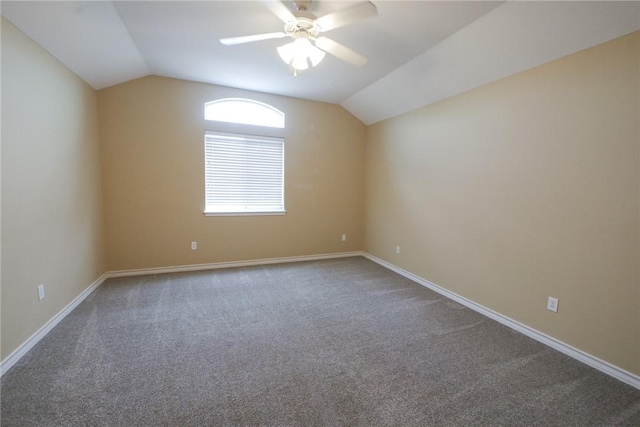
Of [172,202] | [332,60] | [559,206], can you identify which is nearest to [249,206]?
[172,202]

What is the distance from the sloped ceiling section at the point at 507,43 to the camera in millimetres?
1803

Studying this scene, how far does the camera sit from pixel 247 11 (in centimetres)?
217

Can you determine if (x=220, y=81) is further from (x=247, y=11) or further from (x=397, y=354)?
(x=397, y=354)

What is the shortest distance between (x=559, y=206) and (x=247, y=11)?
2.99m

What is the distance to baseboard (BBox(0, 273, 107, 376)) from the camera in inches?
71.4

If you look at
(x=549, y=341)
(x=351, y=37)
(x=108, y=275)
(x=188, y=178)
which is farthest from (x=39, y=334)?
(x=549, y=341)

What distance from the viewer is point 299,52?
6.70ft

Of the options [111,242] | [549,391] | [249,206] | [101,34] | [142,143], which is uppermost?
[101,34]

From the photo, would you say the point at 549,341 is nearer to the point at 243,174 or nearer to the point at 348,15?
the point at 348,15

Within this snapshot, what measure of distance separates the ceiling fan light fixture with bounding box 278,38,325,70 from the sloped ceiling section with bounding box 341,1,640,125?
4.33ft

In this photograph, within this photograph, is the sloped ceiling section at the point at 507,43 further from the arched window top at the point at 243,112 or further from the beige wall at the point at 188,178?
the arched window top at the point at 243,112

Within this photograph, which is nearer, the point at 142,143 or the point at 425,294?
the point at 425,294

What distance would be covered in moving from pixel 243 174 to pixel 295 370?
117 inches

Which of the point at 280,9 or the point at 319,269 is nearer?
the point at 280,9
